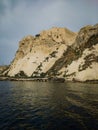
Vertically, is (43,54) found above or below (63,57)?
above

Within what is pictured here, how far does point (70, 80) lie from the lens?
12656cm

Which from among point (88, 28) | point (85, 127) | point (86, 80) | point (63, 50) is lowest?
point (85, 127)

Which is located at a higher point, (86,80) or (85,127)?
(86,80)

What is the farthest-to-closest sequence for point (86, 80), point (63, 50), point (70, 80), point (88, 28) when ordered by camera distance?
point (63, 50) < point (88, 28) < point (70, 80) < point (86, 80)

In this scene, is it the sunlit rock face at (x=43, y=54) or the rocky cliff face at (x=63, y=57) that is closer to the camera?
the rocky cliff face at (x=63, y=57)

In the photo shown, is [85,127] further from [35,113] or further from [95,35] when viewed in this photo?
[95,35]

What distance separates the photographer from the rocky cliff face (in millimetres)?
126938

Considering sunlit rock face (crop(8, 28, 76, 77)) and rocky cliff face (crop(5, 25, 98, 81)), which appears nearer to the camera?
rocky cliff face (crop(5, 25, 98, 81))

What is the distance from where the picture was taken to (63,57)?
165m

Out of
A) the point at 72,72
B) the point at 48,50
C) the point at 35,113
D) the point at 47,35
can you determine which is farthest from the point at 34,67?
the point at 35,113

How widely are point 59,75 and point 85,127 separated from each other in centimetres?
11889

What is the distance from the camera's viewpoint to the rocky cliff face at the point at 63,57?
12694cm

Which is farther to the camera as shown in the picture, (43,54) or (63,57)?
(43,54)

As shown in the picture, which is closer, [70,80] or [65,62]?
[70,80]
